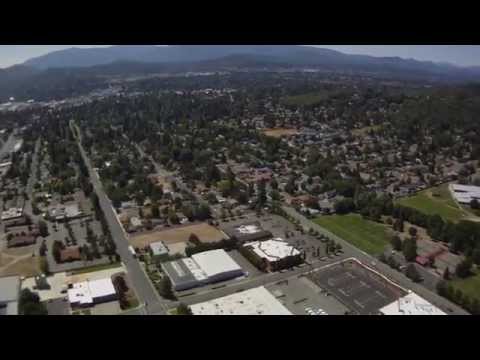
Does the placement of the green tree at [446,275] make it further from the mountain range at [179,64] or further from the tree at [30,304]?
the mountain range at [179,64]

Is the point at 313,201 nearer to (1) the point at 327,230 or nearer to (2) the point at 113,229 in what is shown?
(1) the point at 327,230

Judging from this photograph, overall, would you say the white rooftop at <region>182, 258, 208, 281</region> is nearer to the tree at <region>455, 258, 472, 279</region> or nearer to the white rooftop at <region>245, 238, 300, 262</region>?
the white rooftop at <region>245, 238, 300, 262</region>

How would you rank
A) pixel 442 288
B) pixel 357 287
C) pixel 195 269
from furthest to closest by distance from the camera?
pixel 195 269 → pixel 357 287 → pixel 442 288

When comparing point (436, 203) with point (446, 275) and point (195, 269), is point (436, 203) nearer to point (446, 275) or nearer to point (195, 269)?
point (446, 275)

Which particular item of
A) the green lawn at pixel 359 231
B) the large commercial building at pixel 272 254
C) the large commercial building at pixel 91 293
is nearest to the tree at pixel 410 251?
the green lawn at pixel 359 231

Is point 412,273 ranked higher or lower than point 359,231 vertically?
higher

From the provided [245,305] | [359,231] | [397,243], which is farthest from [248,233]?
[397,243]
